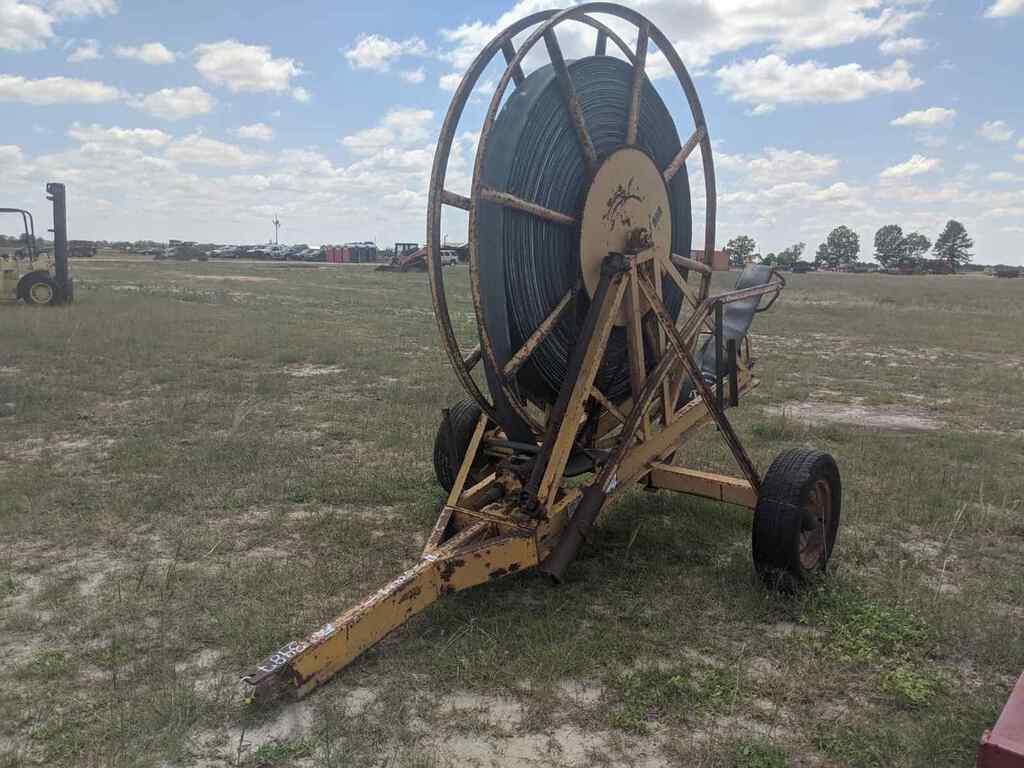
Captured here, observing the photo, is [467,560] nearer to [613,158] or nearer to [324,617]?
[324,617]

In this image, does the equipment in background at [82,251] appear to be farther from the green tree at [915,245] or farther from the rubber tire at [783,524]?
the green tree at [915,245]

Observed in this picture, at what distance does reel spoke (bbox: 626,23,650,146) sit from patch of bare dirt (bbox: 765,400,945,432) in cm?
479

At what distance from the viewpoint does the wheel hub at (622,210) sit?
466 centimetres

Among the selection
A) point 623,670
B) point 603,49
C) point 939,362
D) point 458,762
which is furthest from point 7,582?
point 939,362

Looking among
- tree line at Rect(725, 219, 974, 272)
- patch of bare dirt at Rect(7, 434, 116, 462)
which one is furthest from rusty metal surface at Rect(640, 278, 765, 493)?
tree line at Rect(725, 219, 974, 272)

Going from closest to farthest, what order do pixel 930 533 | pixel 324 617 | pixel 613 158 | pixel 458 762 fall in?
1. pixel 458 762
2. pixel 324 617
3. pixel 613 158
4. pixel 930 533

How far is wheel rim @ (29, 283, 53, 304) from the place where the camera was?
19172 millimetres

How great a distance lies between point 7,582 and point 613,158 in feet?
13.7

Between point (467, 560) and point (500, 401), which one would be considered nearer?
point (467, 560)

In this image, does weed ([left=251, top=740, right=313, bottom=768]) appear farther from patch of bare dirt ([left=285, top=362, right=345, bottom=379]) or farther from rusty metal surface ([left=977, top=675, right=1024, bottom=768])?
patch of bare dirt ([left=285, top=362, right=345, bottom=379])

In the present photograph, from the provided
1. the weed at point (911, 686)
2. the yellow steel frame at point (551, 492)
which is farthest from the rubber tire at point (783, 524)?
the weed at point (911, 686)

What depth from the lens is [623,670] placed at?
370 centimetres

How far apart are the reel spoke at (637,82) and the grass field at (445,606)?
2591mm

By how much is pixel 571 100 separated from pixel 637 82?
80cm
